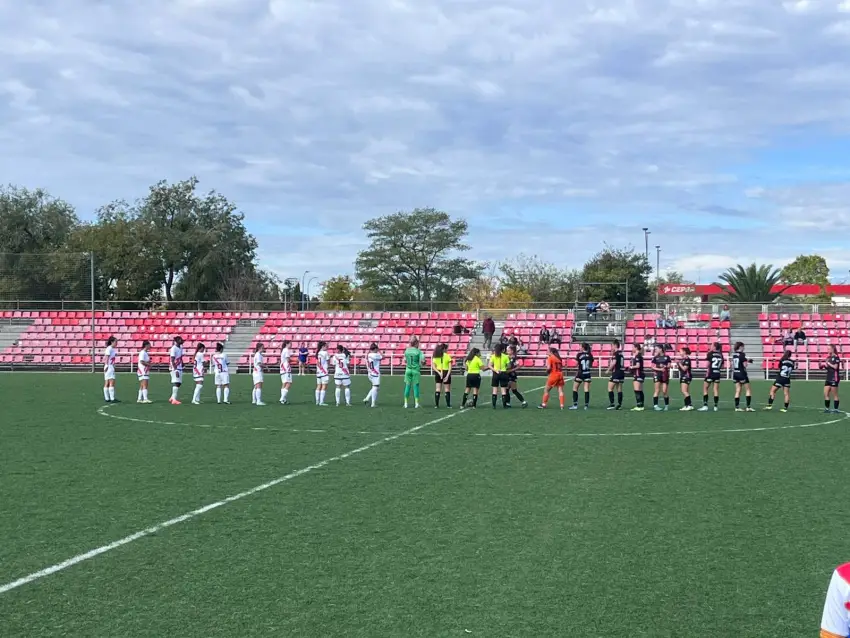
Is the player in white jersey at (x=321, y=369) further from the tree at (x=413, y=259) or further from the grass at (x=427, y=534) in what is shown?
the tree at (x=413, y=259)

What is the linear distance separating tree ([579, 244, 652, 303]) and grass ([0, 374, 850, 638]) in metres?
51.4

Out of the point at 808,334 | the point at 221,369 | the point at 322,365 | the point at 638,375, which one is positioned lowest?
the point at 638,375

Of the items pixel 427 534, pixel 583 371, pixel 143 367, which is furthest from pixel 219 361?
pixel 427 534

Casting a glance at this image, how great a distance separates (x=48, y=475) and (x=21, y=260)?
3728 cm

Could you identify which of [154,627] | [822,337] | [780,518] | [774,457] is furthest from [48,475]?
[822,337]

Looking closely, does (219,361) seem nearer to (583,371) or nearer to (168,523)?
(583,371)

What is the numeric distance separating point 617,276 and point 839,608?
219ft

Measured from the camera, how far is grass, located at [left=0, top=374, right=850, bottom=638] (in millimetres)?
5875

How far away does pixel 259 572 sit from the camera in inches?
271

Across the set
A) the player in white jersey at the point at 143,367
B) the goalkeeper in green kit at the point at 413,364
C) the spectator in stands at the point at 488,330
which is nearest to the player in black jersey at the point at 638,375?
the goalkeeper in green kit at the point at 413,364

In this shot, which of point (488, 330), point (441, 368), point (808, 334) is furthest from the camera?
point (488, 330)

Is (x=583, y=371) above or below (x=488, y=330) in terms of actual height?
below

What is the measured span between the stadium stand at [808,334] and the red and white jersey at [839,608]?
3751cm

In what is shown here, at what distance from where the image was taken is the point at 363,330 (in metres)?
45.4
